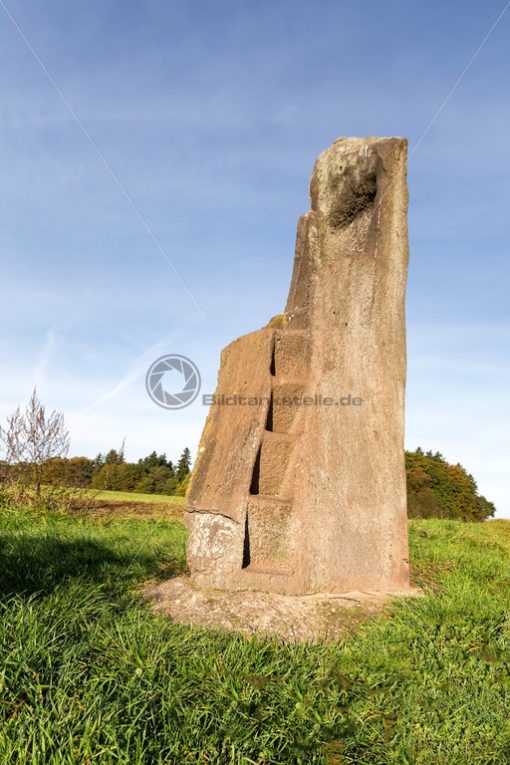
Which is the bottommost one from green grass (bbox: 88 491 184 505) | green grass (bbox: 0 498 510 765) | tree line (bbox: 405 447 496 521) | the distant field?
green grass (bbox: 0 498 510 765)

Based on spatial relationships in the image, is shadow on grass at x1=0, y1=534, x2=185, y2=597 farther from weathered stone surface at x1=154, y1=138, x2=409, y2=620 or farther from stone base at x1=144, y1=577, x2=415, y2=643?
weathered stone surface at x1=154, y1=138, x2=409, y2=620

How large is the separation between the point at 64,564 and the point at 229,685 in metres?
2.57

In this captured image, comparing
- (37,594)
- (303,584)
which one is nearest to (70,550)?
(37,594)

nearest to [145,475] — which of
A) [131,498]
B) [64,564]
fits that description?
[131,498]

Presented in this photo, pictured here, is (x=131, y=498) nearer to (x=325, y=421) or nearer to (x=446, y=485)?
(x=325, y=421)

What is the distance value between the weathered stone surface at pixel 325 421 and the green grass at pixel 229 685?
2.44 ft

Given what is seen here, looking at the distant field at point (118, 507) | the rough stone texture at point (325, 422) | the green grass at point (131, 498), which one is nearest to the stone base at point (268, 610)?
the rough stone texture at point (325, 422)

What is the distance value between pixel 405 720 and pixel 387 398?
9.45 feet

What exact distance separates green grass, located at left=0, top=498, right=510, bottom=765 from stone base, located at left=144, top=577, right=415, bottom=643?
20 centimetres

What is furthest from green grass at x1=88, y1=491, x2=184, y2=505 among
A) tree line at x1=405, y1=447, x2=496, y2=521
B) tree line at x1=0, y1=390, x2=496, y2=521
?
tree line at x1=405, y1=447, x2=496, y2=521

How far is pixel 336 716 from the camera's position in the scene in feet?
9.91

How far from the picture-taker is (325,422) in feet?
17.3

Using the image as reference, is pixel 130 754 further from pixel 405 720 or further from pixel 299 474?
pixel 299 474

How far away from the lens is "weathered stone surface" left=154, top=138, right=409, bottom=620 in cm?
502
